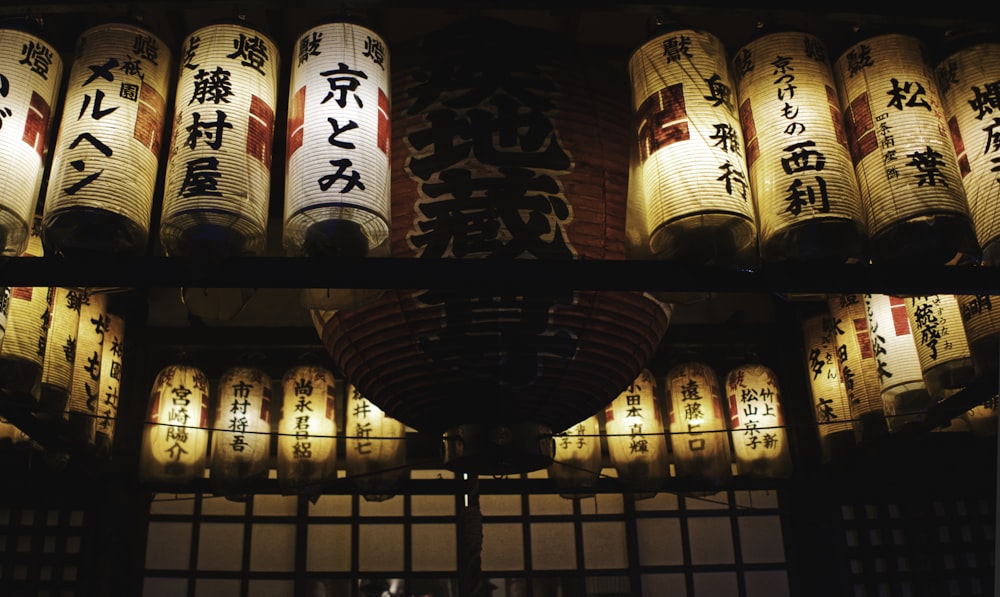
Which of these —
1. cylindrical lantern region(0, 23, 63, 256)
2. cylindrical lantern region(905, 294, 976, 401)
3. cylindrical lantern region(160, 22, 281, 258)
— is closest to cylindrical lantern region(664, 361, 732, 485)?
cylindrical lantern region(905, 294, 976, 401)

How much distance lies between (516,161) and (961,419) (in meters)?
4.38

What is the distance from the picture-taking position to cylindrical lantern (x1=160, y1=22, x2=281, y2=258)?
119 inches

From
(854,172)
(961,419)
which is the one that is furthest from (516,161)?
(961,419)

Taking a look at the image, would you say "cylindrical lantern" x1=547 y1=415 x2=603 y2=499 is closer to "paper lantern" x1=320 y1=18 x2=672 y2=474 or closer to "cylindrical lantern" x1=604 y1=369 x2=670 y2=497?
"cylindrical lantern" x1=604 y1=369 x2=670 y2=497

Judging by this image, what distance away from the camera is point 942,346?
493 cm

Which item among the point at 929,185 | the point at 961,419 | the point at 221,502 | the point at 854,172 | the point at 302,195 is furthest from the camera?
the point at 221,502

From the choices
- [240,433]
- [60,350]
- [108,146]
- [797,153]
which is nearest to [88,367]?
[60,350]

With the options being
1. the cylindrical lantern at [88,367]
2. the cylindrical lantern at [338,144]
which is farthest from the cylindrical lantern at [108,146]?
the cylindrical lantern at [88,367]

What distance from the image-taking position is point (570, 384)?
11.9 ft

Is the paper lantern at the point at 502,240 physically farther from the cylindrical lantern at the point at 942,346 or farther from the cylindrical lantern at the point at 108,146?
the cylindrical lantern at the point at 942,346

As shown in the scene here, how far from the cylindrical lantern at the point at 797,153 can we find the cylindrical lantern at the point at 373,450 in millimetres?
3455

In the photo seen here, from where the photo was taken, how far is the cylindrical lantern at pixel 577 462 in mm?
6316

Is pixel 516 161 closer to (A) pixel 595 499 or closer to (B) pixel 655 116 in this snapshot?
(B) pixel 655 116

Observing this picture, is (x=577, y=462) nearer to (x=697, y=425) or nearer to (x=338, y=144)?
(x=697, y=425)
